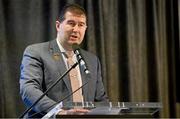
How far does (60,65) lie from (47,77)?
14cm

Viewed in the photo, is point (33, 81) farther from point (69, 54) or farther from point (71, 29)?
point (71, 29)

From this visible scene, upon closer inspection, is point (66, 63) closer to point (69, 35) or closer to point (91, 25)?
point (69, 35)

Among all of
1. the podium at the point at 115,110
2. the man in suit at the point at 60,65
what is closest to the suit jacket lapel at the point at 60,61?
the man in suit at the point at 60,65

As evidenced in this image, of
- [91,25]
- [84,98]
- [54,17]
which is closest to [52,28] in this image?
[54,17]

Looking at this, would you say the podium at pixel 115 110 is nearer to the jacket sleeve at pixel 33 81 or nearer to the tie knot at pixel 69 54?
the jacket sleeve at pixel 33 81

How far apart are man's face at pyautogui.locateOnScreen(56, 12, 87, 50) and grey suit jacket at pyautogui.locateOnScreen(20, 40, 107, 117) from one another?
0.29ft

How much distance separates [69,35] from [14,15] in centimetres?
92

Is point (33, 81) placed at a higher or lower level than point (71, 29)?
lower

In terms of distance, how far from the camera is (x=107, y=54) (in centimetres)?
362

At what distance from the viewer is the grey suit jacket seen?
2.53 metres

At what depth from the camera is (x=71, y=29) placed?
282 centimetres

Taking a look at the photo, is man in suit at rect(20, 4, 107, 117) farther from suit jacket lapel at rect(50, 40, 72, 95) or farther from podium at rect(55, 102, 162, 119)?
podium at rect(55, 102, 162, 119)

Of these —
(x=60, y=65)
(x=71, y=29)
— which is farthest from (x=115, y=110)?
(x=71, y=29)

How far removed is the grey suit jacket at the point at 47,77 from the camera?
99.6 inches
